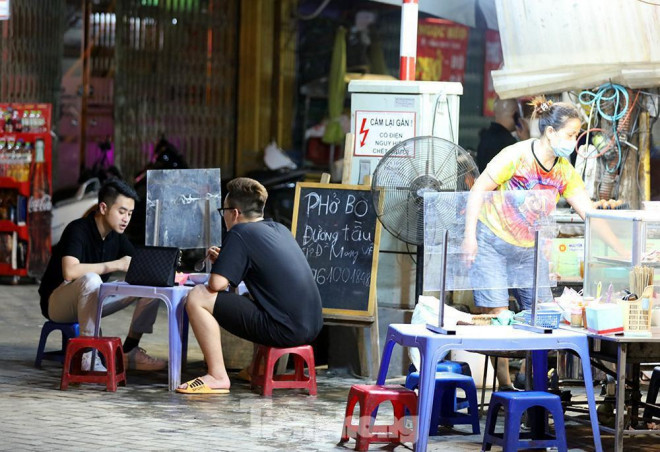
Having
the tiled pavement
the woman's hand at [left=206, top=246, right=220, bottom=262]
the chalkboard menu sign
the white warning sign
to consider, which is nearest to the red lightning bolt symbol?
the white warning sign

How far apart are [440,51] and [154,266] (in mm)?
7727

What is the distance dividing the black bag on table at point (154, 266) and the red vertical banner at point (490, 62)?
6.65 meters

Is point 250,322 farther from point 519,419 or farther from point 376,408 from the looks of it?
point 519,419

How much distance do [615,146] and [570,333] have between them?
337 centimetres

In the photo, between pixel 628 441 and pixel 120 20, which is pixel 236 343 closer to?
pixel 628 441

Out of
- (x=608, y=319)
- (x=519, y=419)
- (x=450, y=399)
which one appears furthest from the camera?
(x=450, y=399)

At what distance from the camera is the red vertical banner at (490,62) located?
47.8ft

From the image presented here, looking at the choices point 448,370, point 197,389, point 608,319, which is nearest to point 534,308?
point 608,319

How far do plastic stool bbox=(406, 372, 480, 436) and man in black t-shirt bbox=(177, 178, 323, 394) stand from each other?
0.98m

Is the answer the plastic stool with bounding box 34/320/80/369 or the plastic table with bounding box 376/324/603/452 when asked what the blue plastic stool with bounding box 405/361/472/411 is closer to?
the plastic table with bounding box 376/324/603/452

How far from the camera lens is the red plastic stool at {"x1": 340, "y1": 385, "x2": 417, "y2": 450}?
22.5 feet

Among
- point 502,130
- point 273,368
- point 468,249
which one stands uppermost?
point 502,130

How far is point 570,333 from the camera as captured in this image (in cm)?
681

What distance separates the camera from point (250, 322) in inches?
324
